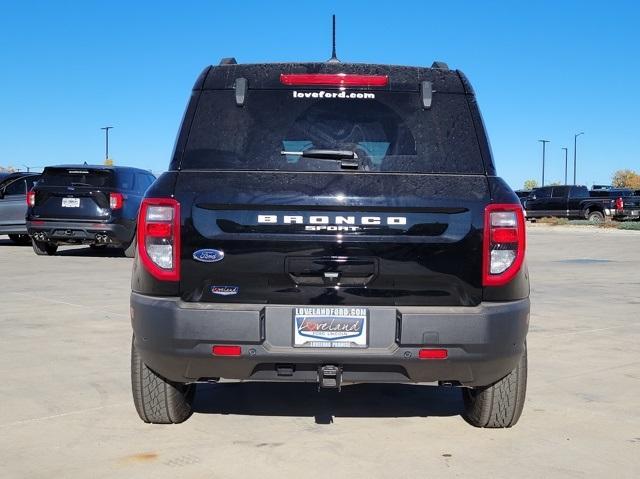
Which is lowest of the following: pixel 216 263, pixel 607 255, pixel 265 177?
pixel 607 255

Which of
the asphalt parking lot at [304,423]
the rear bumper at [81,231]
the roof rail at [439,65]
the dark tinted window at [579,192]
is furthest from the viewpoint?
the dark tinted window at [579,192]

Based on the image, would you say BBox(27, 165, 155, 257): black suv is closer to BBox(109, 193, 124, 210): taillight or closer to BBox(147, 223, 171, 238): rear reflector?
BBox(109, 193, 124, 210): taillight

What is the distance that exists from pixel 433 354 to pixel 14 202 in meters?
16.6

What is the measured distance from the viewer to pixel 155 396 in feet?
15.0

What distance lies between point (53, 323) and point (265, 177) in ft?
16.5

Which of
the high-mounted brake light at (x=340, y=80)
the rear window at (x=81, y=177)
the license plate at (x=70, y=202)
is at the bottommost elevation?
the license plate at (x=70, y=202)

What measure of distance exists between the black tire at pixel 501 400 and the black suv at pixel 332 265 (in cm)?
42

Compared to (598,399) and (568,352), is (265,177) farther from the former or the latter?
(568,352)

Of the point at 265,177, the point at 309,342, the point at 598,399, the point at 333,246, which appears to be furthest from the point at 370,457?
the point at 598,399

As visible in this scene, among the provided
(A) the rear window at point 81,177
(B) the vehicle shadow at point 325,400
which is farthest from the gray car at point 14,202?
(B) the vehicle shadow at point 325,400

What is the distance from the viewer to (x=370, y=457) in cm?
418

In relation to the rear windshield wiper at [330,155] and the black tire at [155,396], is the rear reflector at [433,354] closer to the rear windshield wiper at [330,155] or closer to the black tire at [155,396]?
the rear windshield wiper at [330,155]

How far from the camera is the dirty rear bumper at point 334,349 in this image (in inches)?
153

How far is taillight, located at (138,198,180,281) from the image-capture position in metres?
3.95
